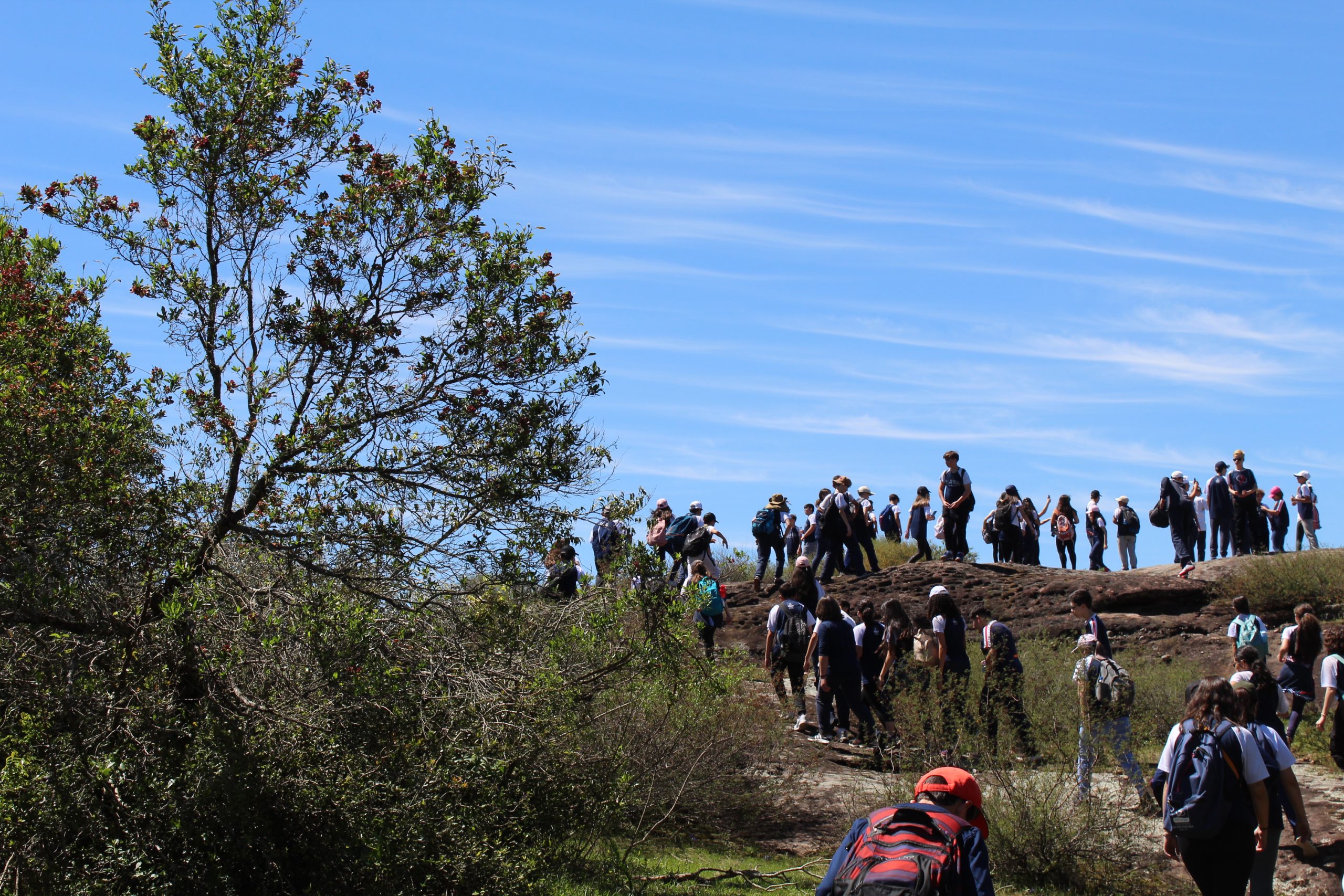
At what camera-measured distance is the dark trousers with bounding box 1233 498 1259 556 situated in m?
20.6

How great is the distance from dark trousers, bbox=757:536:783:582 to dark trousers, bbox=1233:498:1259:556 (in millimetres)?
7861

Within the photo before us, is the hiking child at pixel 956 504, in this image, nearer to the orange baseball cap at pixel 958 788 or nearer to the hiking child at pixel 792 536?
the hiking child at pixel 792 536

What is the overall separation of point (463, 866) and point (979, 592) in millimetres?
14688

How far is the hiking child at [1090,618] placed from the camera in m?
10.2

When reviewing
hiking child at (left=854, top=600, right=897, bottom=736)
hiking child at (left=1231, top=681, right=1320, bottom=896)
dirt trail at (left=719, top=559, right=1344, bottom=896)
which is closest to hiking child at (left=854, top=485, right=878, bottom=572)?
dirt trail at (left=719, top=559, right=1344, bottom=896)

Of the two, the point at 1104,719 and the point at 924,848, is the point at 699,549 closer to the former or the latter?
the point at 1104,719

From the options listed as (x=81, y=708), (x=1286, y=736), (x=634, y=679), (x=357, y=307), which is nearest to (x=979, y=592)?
(x=1286, y=736)

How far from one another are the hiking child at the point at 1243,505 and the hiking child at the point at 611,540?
1575cm

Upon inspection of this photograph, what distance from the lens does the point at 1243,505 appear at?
20.6 meters

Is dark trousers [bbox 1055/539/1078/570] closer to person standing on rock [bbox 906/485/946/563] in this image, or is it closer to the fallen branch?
person standing on rock [bbox 906/485/946/563]

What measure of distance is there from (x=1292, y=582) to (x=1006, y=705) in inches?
408

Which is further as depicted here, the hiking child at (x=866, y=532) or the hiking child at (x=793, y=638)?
the hiking child at (x=866, y=532)

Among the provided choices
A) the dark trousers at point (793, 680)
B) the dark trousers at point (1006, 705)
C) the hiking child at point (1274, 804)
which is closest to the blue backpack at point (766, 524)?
the dark trousers at point (793, 680)

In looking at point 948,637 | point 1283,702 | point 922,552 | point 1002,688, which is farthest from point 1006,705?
point 922,552
